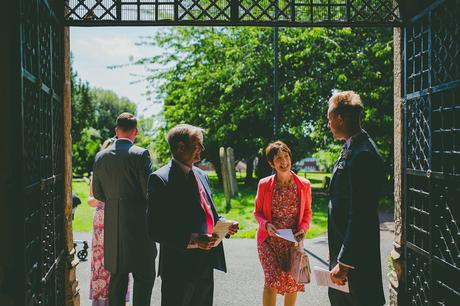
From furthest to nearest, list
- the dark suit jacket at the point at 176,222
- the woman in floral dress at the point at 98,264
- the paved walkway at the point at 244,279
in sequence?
the paved walkway at the point at 244,279
the woman in floral dress at the point at 98,264
the dark suit jacket at the point at 176,222

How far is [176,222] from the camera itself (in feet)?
11.6

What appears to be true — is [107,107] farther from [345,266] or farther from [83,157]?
[345,266]

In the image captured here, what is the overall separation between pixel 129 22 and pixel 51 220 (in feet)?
7.46

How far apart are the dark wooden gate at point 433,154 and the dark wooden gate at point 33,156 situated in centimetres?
331

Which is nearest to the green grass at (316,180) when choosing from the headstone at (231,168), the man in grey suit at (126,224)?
the headstone at (231,168)

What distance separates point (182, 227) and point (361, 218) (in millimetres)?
1352

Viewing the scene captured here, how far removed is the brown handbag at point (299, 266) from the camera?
4910 millimetres

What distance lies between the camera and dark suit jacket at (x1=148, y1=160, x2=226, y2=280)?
139 inches

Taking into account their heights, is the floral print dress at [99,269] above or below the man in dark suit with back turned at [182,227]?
below

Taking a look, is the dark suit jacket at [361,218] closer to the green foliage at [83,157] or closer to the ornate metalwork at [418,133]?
the ornate metalwork at [418,133]

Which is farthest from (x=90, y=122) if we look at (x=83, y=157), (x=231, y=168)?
(x=231, y=168)

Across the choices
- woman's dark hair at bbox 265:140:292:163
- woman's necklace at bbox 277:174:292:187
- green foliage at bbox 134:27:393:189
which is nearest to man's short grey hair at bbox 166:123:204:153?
woman's dark hair at bbox 265:140:292:163

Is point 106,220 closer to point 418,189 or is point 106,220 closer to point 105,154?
point 105,154

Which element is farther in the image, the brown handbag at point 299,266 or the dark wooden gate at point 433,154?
the brown handbag at point 299,266
